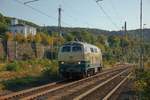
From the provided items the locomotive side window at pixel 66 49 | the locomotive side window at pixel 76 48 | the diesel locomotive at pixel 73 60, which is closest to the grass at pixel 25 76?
the diesel locomotive at pixel 73 60

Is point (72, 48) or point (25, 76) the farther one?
point (25, 76)

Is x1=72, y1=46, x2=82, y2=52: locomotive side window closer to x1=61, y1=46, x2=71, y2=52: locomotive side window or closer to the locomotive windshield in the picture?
the locomotive windshield

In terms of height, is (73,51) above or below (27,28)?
A: below

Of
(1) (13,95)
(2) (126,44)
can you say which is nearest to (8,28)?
(2) (126,44)

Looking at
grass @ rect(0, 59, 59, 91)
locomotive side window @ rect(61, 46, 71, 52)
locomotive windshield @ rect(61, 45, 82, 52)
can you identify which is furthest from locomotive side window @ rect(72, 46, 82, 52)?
grass @ rect(0, 59, 59, 91)

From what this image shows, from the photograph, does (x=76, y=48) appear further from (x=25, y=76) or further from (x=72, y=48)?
(x=25, y=76)

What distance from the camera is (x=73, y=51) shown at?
93.0 feet

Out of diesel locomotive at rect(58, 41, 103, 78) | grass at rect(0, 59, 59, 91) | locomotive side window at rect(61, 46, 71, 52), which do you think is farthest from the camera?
locomotive side window at rect(61, 46, 71, 52)

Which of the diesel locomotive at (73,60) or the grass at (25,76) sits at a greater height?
the diesel locomotive at (73,60)

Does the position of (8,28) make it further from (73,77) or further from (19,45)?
(73,77)

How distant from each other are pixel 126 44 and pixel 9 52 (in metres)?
68.6

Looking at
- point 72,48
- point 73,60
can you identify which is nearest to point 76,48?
point 72,48

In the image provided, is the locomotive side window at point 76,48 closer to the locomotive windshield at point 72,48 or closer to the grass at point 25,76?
the locomotive windshield at point 72,48

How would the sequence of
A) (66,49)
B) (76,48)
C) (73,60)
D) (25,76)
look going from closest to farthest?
(73,60) → (76,48) → (66,49) → (25,76)
